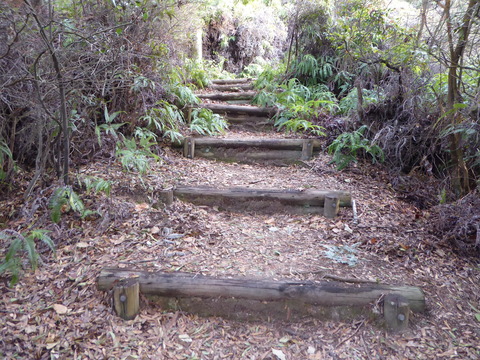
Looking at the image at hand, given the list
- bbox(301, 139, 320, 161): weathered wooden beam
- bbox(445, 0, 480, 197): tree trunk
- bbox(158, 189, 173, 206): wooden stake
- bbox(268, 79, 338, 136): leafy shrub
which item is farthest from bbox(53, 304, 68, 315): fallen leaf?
bbox(268, 79, 338, 136): leafy shrub

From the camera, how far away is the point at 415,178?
3.40 m

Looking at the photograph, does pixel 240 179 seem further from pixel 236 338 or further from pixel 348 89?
pixel 348 89

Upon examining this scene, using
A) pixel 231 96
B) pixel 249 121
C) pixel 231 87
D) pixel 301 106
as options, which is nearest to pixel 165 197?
pixel 301 106

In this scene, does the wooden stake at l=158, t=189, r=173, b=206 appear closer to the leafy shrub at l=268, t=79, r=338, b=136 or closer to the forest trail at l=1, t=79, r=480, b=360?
the forest trail at l=1, t=79, r=480, b=360

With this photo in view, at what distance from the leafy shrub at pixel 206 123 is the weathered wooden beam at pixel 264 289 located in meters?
2.91

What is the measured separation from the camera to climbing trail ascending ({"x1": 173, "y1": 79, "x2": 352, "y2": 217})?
307 cm

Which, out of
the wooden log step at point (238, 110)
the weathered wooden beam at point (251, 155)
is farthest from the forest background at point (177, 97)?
the weathered wooden beam at point (251, 155)

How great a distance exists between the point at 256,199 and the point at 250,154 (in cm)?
133

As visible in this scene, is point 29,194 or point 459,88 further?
point 459,88

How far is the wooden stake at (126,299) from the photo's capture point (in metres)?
1.91

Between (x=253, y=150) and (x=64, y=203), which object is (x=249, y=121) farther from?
(x=64, y=203)

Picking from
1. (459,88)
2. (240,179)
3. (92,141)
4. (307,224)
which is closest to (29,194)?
(92,141)

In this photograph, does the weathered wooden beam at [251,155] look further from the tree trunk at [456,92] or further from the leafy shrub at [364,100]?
the tree trunk at [456,92]

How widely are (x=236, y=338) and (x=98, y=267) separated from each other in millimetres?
1069
